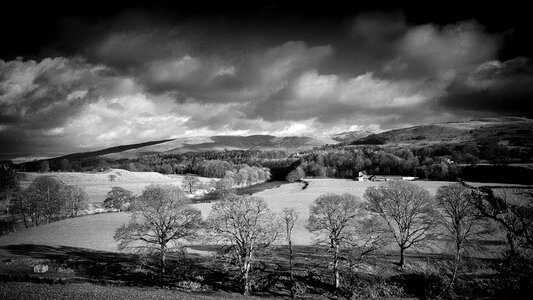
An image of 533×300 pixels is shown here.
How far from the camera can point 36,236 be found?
4950cm

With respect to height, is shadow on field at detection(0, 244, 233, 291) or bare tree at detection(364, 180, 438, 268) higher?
bare tree at detection(364, 180, 438, 268)

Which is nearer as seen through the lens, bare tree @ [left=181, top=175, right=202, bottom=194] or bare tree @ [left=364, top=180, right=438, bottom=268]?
bare tree @ [left=364, top=180, right=438, bottom=268]

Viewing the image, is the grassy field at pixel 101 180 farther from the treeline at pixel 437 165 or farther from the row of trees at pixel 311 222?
the treeline at pixel 437 165

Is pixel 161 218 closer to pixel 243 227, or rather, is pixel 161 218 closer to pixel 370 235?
pixel 243 227

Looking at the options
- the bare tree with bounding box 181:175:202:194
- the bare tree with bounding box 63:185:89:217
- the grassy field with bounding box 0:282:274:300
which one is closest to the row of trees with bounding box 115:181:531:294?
the grassy field with bounding box 0:282:274:300

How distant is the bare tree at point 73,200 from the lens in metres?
75.4

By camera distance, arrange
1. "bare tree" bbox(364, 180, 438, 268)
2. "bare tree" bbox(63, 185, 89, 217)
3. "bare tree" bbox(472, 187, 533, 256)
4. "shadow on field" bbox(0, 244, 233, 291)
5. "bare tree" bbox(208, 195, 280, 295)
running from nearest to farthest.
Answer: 1. "bare tree" bbox(472, 187, 533, 256)
2. "shadow on field" bbox(0, 244, 233, 291)
3. "bare tree" bbox(208, 195, 280, 295)
4. "bare tree" bbox(364, 180, 438, 268)
5. "bare tree" bbox(63, 185, 89, 217)

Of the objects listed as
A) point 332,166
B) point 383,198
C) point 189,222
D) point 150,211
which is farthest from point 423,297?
point 332,166

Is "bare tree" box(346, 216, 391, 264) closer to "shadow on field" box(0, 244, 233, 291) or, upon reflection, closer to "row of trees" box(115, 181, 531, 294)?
"row of trees" box(115, 181, 531, 294)

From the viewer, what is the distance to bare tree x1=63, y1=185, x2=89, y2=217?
2969 inches

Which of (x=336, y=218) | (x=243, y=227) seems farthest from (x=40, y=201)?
(x=336, y=218)

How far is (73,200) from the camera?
77125mm

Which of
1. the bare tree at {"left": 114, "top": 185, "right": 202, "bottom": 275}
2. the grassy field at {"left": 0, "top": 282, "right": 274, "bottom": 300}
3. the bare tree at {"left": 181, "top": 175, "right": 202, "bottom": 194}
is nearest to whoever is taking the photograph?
the grassy field at {"left": 0, "top": 282, "right": 274, "bottom": 300}

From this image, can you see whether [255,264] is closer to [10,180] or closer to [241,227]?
[241,227]
